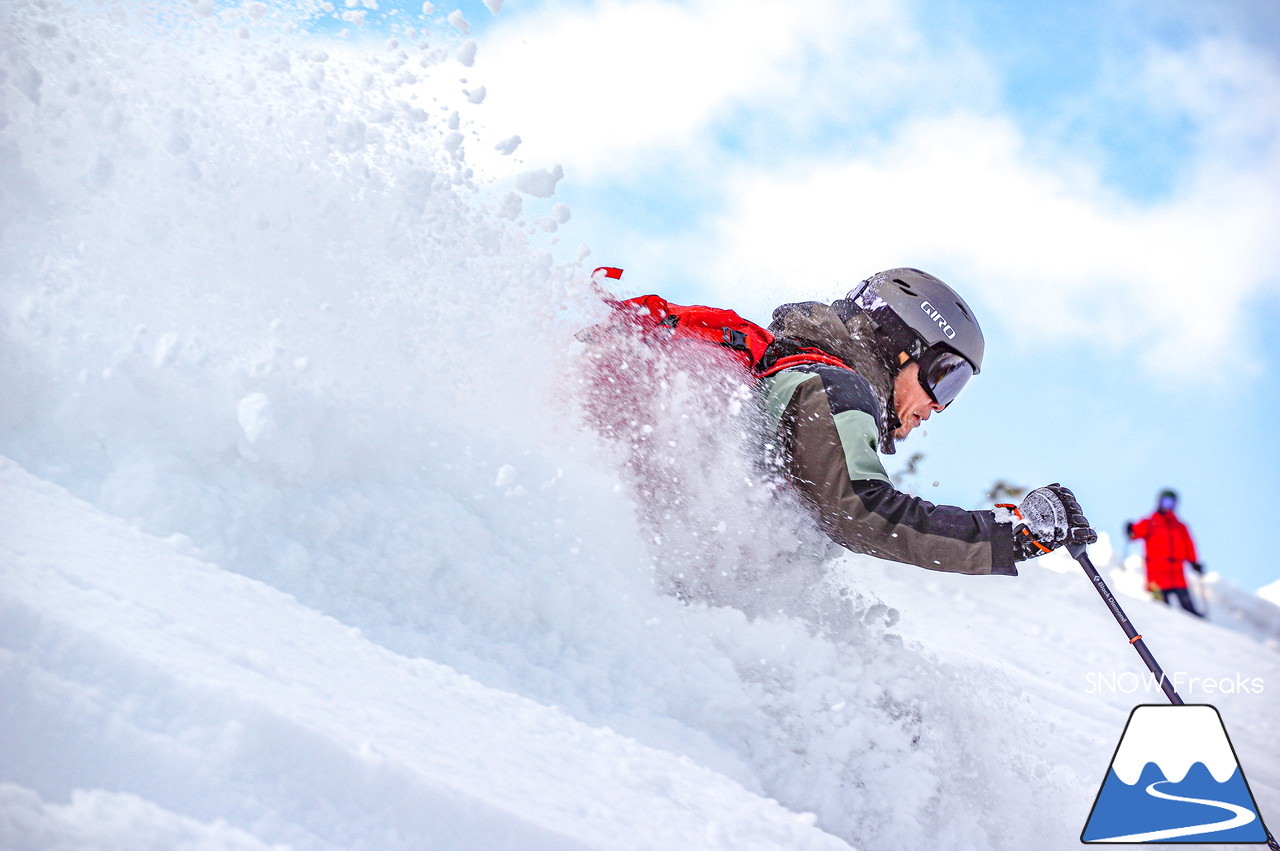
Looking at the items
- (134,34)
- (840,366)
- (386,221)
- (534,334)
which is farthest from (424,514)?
(134,34)

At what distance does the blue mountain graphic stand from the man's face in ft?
4.72

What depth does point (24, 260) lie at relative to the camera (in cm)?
266

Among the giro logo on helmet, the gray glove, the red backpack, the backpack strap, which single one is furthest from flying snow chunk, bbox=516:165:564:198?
the gray glove

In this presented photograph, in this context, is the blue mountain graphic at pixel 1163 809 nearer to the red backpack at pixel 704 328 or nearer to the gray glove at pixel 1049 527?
the gray glove at pixel 1049 527

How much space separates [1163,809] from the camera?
2.68 m

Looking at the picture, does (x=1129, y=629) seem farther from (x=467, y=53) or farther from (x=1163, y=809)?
(x=467, y=53)

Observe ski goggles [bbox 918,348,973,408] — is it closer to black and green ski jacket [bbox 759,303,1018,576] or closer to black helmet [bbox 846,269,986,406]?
black helmet [bbox 846,269,986,406]

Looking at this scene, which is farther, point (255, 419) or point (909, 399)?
point (909, 399)

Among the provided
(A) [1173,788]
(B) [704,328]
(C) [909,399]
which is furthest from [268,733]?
(A) [1173,788]

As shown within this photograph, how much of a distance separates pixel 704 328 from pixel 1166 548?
35.7ft

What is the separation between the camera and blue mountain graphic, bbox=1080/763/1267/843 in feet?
8.45

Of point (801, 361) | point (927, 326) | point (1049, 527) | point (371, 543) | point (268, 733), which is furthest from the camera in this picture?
point (927, 326)

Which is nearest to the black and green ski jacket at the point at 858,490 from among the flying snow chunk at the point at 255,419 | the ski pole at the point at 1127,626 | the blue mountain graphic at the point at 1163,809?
the ski pole at the point at 1127,626

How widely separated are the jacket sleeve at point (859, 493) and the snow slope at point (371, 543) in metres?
0.15
